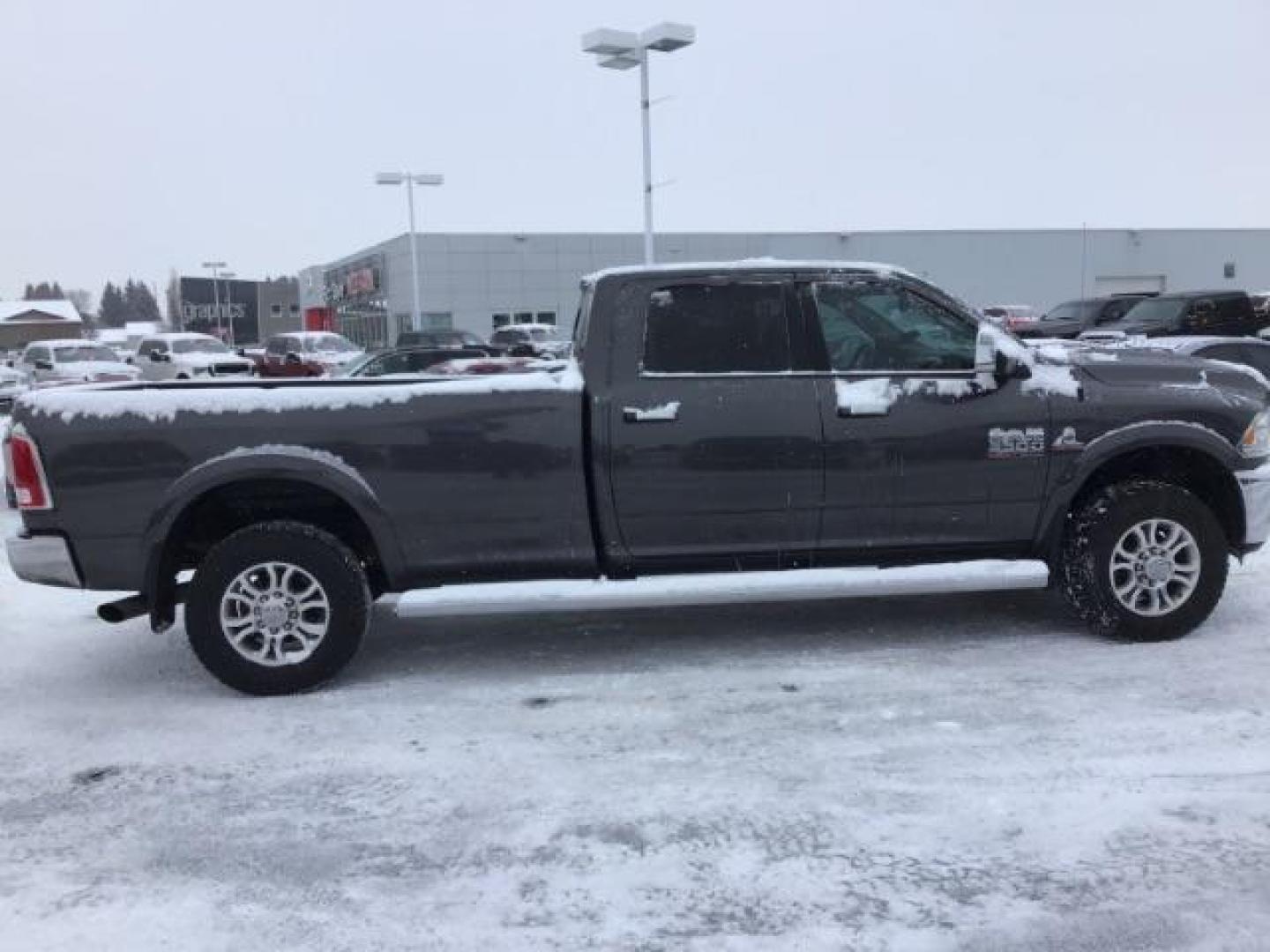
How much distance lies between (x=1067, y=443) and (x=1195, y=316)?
759 inches

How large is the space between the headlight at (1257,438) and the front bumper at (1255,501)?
0.08 m

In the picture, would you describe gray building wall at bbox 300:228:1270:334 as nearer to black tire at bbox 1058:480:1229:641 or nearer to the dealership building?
the dealership building

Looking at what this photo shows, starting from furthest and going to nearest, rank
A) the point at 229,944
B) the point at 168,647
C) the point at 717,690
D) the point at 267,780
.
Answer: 1. the point at 168,647
2. the point at 717,690
3. the point at 267,780
4. the point at 229,944

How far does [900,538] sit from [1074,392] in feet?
3.60

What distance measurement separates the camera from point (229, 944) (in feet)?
10.2

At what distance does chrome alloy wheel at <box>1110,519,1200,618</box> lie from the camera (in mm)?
5512

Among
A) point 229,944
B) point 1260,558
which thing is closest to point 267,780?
point 229,944

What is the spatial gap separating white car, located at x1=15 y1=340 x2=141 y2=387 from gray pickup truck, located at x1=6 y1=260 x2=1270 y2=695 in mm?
19928

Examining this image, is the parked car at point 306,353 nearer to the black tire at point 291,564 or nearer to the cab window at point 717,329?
the black tire at point 291,564

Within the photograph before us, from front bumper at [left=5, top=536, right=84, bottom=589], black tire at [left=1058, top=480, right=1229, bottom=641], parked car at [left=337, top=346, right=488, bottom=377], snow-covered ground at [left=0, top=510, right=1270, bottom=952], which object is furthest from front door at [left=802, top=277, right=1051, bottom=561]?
parked car at [left=337, top=346, right=488, bottom=377]

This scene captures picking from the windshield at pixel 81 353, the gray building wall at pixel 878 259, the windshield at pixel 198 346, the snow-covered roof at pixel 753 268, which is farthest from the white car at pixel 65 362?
the gray building wall at pixel 878 259

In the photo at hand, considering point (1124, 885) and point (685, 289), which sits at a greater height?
point (685, 289)

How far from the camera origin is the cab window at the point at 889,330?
5.40 meters

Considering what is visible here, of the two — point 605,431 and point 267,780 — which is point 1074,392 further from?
point 267,780
